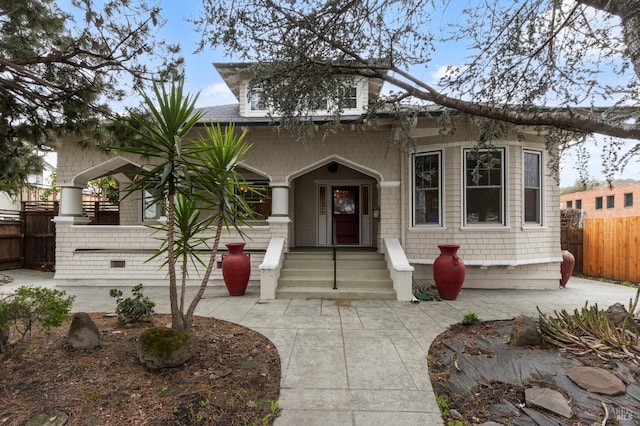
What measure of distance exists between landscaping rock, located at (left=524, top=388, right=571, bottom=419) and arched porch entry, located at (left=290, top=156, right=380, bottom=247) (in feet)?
22.3

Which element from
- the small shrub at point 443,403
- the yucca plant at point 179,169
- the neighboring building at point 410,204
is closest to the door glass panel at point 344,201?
the neighboring building at point 410,204

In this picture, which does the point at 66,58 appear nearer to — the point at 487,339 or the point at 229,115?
the point at 229,115

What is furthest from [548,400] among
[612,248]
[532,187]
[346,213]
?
[612,248]

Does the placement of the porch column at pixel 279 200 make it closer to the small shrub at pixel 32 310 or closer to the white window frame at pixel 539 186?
the small shrub at pixel 32 310

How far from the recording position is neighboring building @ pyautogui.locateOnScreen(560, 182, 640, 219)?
23.2 metres

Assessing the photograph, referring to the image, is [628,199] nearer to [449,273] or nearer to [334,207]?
[334,207]

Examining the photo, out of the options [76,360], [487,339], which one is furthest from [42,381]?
[487,339]

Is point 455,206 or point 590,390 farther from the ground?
point 455,206

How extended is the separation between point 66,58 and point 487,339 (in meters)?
5.90

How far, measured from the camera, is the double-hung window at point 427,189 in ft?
24.3

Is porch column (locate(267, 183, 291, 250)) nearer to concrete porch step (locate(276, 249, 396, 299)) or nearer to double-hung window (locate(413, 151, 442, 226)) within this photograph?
concrete porch step (locate(276, 249, 396, 299))

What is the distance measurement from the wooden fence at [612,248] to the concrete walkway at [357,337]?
1.32 metres

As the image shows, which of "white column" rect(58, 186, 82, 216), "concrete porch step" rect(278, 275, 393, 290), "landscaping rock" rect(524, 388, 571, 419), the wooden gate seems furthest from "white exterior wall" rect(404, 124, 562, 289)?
the wooden gate

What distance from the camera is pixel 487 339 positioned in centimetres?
407
